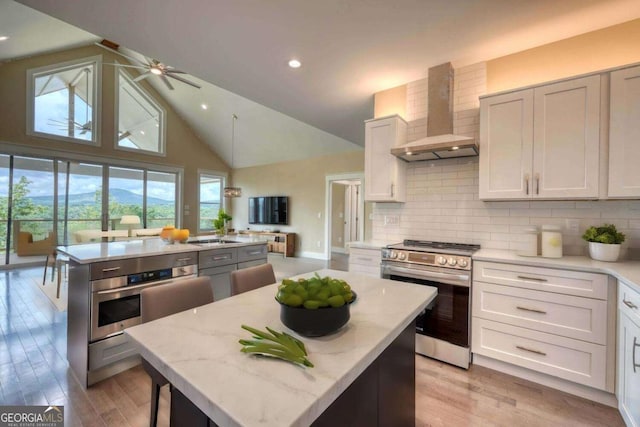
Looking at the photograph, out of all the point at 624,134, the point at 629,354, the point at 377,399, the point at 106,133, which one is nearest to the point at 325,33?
the point at 624,134

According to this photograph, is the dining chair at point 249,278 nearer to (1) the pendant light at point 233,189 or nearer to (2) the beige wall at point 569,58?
(2) the beige wall at point 569,58

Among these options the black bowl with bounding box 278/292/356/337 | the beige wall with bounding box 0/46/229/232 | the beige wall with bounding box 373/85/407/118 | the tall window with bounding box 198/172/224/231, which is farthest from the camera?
the tall window with bounding box 198/172/224/231

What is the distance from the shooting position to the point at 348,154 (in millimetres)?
6852

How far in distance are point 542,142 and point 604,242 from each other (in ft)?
2.86

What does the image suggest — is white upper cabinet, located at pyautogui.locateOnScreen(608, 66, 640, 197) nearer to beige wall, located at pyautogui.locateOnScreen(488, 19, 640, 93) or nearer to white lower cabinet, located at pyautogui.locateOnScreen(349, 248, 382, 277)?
beige wall, located at pyautogui.locateOnScreen(488, 19, 640, 93)

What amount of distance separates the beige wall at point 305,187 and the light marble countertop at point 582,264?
186 inches

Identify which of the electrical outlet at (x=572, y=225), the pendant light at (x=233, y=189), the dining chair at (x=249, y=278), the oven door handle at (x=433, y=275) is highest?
the pendant light at (x=233, y=189)

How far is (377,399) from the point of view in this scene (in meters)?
1.09

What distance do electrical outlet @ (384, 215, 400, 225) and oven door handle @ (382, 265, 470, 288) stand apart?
A: 80cm

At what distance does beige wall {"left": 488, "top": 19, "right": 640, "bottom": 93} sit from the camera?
2.14 meters

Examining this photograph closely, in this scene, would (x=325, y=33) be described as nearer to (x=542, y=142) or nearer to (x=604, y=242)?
(x=542, y=142)

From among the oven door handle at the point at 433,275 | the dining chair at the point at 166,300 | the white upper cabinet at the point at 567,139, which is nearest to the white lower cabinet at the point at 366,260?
the oven door handle at the point at 433,275

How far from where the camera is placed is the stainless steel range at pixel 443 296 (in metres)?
2.25

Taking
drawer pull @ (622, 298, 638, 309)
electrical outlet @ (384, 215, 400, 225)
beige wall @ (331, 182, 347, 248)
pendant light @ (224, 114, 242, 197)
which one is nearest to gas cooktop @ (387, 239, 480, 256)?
electrical outlet @ (384, 215, 400, 225)
